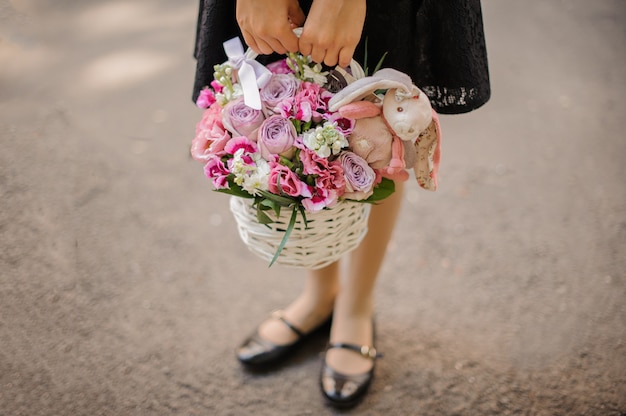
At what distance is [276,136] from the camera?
87cm

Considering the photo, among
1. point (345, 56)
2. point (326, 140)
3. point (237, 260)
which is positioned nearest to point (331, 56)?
point (345, 56)

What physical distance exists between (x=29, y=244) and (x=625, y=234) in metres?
1.83

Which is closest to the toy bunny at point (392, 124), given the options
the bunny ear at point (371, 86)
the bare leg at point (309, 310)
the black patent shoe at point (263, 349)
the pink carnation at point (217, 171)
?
the bunny ear at point (371, 86)

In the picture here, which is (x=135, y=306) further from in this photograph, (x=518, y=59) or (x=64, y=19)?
(x=518, y=59)

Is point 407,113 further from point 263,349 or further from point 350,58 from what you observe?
point 263,349

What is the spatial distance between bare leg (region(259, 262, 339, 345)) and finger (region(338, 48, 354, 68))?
23.6 inches

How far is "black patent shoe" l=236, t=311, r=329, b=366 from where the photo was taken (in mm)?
Answer: 1332

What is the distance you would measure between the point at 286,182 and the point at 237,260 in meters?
0.79

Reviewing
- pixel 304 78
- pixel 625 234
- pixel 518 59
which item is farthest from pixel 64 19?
pixel 625 234

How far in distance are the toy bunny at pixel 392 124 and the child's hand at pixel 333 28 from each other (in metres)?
0.06

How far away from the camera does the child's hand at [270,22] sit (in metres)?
0.83

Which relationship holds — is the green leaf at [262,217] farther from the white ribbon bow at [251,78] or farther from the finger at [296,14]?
the finger at [296,14]

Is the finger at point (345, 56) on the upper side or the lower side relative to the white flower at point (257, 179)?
upper

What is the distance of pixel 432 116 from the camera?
89 cm
